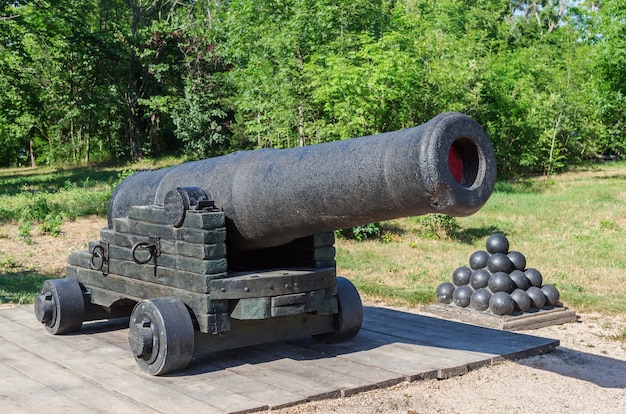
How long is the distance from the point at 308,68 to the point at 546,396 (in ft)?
44.2

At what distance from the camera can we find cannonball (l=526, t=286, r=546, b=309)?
700 cm

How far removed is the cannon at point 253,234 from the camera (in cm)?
361

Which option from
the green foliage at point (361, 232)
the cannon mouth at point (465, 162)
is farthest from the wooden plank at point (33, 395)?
the green foliage at point (361, 232)

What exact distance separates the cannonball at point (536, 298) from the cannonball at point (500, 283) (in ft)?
0.62

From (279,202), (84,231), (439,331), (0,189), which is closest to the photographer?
(279,202)

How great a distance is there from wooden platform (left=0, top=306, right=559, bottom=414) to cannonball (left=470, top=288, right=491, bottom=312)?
0.66 meters

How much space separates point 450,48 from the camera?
80.0 ft

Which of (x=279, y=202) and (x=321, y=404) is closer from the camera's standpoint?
(x=321, y=404)

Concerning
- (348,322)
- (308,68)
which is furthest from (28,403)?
(308,68)

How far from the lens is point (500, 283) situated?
6891mm

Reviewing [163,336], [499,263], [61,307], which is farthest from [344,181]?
[499,263]

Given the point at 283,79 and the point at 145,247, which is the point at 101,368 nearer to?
the point at 145,247

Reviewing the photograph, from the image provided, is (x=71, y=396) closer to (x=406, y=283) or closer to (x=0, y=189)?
(x=406, y=283)

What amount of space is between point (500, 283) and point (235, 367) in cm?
290
